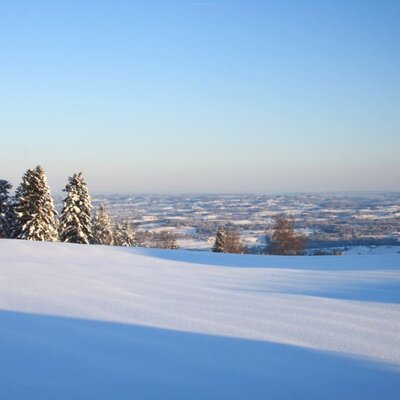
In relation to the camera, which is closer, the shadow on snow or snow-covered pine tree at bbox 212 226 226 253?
the shadow on snow

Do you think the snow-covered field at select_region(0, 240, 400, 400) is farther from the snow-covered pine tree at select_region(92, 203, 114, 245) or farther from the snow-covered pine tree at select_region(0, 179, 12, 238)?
the snow-covered pine tree at select_region(92, 203, 114, 245)

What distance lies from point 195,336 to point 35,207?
76.8ft

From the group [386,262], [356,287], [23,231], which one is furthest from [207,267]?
[23,231]

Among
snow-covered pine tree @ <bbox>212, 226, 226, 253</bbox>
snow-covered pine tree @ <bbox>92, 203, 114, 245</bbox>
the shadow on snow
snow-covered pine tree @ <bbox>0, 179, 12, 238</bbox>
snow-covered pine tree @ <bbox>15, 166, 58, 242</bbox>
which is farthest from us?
snow-covered pine tree @ <bbox>92, 203, 114, 245</bbox>

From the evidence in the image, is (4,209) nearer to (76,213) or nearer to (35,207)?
(35,207)

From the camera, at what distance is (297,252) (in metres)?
25.5

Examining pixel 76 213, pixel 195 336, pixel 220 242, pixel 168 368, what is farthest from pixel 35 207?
pixel 168 368

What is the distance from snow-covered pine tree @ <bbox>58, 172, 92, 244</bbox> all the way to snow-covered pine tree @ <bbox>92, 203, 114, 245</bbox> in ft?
28.1

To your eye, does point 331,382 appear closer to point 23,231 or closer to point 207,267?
point 207,267

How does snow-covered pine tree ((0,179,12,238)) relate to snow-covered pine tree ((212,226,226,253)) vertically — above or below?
above

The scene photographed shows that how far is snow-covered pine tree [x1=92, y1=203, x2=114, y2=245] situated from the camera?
36312mm

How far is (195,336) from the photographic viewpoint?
3.97 metres

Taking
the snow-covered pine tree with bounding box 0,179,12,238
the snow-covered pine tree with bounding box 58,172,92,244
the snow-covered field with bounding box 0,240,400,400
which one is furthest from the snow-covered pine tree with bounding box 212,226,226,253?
the snow-covered field with bounding box 0,240,400,400

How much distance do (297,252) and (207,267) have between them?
1762 centimetres
